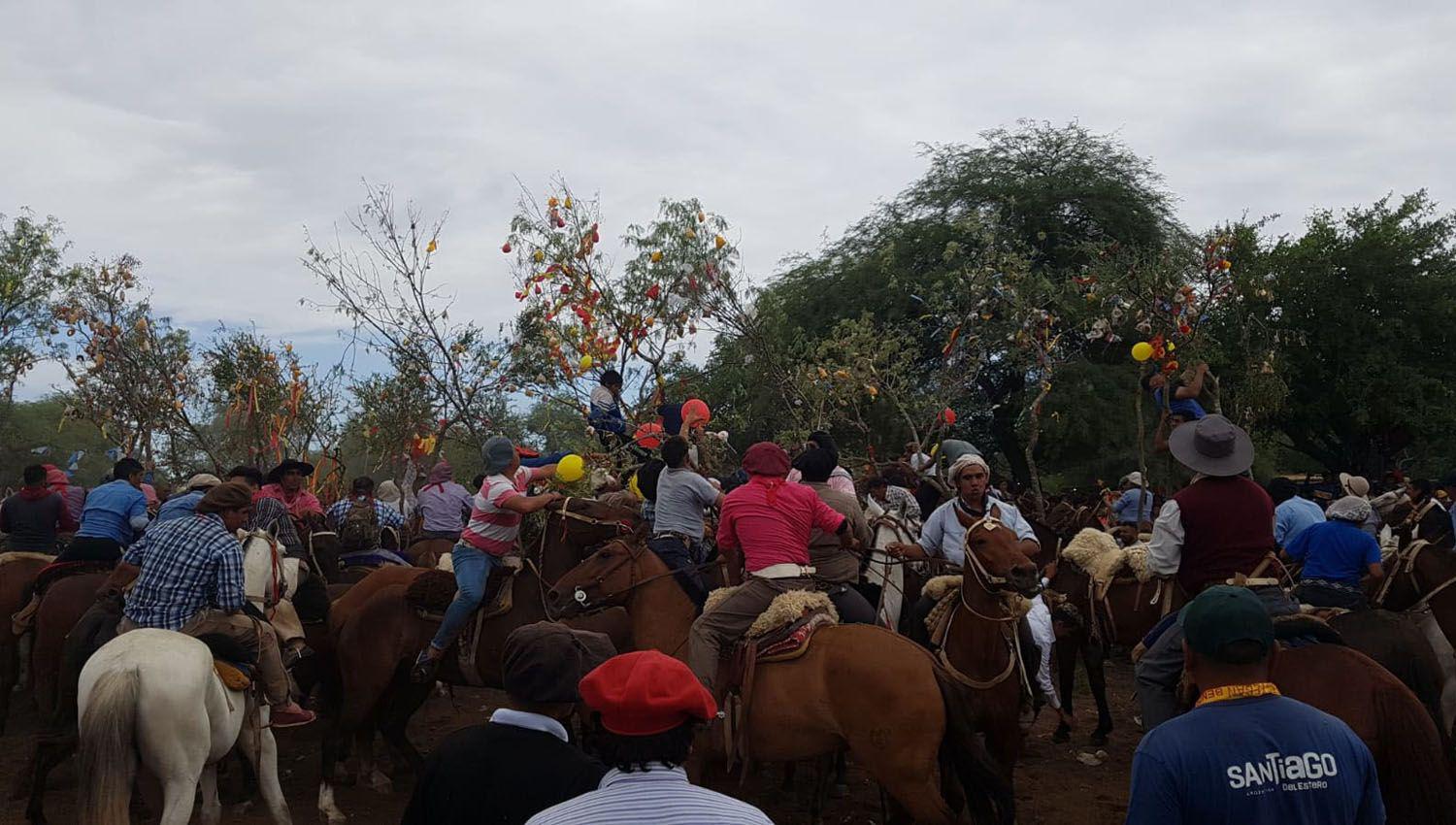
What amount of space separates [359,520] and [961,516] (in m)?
7.36

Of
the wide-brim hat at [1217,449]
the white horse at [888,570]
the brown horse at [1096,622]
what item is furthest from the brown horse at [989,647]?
the brown horse at [1096,622]

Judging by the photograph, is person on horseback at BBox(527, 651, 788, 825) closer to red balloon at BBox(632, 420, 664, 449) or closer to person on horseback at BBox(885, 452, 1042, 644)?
person on horseback at BBox(885, 452, 1042, 644)

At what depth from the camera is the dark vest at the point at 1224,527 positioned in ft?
18.9

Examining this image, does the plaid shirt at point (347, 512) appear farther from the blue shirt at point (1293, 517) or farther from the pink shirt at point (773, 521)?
the blue shirt at point (1293, 517)

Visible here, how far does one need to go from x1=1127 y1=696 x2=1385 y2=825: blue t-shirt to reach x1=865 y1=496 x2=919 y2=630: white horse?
5.63 m

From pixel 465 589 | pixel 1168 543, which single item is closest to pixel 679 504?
pixel 465 589

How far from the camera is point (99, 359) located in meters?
15.5

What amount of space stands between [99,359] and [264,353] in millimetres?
2485

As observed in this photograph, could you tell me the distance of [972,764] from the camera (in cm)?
577

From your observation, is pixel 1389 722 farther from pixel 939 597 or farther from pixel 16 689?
pixel 16 689

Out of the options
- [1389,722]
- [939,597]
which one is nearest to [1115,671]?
[939,597]

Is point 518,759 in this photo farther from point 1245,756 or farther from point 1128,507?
point 1128,507

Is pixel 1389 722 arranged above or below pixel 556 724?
below

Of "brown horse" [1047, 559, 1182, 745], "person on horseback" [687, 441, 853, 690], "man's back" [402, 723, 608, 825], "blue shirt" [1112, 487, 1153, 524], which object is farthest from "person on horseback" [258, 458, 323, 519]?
"blue shirt" [1112, 487, 1153, 524]
